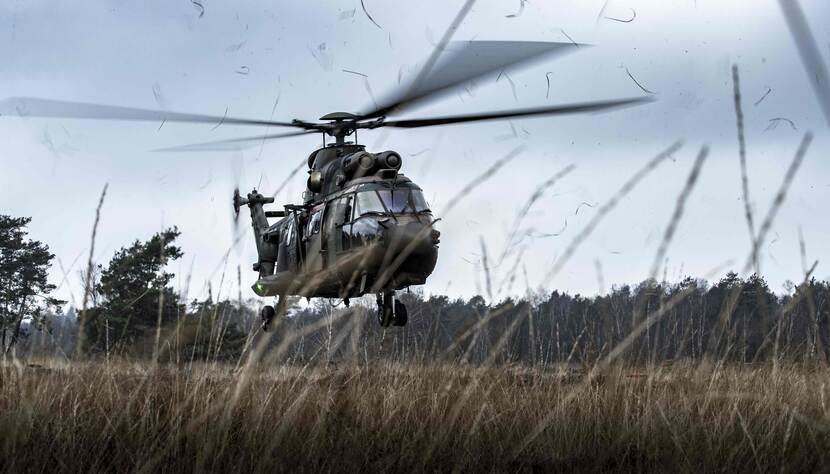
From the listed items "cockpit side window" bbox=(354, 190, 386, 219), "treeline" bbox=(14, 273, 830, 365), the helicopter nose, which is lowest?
"treeline" bbox=(14, 273, 830, 365)

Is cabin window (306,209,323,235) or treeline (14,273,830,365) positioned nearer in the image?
treeline (14,273,830,365)

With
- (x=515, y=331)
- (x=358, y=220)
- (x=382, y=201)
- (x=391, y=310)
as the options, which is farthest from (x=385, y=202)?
(x=515, y=331)

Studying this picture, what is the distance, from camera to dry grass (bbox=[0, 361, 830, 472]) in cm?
305

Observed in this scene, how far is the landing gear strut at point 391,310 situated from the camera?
10.3 m

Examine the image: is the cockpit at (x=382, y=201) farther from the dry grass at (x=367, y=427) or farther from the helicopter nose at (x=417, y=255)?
the dry grass at (x=367, y=427)

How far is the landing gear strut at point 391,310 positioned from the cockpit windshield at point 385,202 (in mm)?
1016

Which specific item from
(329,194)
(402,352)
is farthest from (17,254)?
(402,352)

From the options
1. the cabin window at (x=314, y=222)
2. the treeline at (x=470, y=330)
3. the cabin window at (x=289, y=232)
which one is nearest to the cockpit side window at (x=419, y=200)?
the cabin window at (x=314, y=222)

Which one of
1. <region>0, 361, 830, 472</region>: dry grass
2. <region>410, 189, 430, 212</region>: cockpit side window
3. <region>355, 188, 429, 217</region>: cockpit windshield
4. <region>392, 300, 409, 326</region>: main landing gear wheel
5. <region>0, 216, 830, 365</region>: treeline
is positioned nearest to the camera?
<region>0, 361, 830, 472</region>: dry grass

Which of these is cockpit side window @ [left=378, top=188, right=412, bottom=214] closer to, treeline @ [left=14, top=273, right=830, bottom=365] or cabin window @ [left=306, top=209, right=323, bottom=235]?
cabin window @ [left=306, top=209, right=323, bottom=235]

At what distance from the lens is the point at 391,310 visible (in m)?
10.4

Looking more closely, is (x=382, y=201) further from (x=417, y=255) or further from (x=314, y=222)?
(x=314, y=222)

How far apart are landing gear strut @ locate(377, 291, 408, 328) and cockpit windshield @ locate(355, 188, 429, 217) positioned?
3.33 ft

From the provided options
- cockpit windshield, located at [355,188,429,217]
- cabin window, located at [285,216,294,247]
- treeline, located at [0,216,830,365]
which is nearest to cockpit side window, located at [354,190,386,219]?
Answer: cockpit windshield, located at [355,188,429,217]
